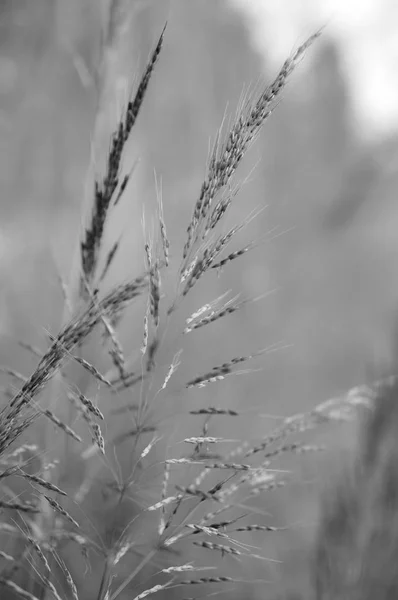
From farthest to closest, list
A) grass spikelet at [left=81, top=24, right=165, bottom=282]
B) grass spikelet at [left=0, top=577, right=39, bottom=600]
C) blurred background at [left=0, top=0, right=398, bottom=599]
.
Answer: blurred background at [left=0, top=0, right=398, bottom=599]
grass spikelet at [left=81, top=24, right=165, bottom=282]
grass spikelet at [left=0, top=577, right=39, bottom=600]

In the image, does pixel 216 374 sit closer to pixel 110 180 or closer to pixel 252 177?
pixel 110 180

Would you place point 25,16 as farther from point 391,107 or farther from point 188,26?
point 391,107

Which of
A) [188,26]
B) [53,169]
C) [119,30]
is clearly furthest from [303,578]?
[188,26]

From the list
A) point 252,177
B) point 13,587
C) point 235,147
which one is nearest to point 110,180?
point 235,147

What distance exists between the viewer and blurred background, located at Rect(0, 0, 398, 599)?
1678mm

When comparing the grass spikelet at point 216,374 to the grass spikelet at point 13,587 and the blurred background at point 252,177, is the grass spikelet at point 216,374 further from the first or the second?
the blurred background at point 252,177

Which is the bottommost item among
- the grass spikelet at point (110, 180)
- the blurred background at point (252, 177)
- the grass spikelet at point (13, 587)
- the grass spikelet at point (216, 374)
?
the grass spikelet at point (13, 587)

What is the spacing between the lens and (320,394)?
94.1 inches

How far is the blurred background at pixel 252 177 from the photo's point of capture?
1.68 metres

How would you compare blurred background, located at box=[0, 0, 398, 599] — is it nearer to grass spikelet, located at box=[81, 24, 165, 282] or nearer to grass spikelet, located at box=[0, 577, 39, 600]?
grass spikelet, located at box=[81, 24, 165, 282]

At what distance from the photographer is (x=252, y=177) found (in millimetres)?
1351

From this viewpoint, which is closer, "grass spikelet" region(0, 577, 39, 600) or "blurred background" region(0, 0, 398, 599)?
"grass spikelet" region(0, 577, 39, 600)

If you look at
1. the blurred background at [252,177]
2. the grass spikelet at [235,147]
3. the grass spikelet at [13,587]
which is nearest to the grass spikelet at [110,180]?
the grass spikelet at [235,147]

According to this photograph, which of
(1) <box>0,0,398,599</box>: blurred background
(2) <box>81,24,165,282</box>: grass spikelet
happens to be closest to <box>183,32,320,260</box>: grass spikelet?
(2) <box>81,24,165,282</box>: grass spikelet
